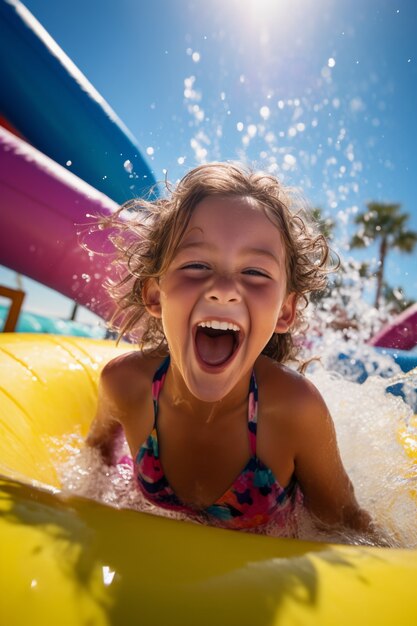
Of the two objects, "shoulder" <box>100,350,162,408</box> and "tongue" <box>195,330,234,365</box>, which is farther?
"shoulder" <box>100,350,162,408</box>

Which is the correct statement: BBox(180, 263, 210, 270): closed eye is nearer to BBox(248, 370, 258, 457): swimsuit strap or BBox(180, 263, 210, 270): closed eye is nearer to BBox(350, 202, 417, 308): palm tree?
BBox(248, 370, 258, 457): swimsuit strap

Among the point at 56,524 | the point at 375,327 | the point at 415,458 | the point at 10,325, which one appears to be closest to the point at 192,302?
the point at 56,524

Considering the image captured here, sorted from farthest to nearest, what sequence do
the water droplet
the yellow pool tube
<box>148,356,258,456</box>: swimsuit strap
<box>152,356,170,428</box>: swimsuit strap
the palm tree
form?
the palm tree
the water droplet
<box>152,356,170,428</box>: swimsuit strap
<box>148,356,258,456</box>: swimsuit strap
the yellow pool tube

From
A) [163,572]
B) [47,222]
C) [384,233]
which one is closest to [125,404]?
[163,572]

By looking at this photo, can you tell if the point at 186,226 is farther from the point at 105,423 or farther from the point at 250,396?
the point at 105,423

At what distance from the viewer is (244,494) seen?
47.4 inches

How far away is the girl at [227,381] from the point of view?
109 centimetres

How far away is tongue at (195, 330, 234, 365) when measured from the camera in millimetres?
1161

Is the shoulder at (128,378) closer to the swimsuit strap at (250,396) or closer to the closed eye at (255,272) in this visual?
the swimsuit strap at (250,396)

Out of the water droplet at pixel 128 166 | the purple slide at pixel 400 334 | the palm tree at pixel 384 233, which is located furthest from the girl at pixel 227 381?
the palm tree at pixel 384 233

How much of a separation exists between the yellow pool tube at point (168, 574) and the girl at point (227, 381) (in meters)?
0.46

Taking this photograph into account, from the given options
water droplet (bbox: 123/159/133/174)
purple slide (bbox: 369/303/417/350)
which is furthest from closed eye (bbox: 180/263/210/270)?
purple slide (bbox: 369/303/417/350)

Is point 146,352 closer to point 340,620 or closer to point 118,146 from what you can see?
point 340,620

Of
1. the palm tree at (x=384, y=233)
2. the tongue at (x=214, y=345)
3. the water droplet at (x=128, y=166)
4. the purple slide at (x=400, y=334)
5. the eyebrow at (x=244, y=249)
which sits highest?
the palm tree at (x=384, y=233)
